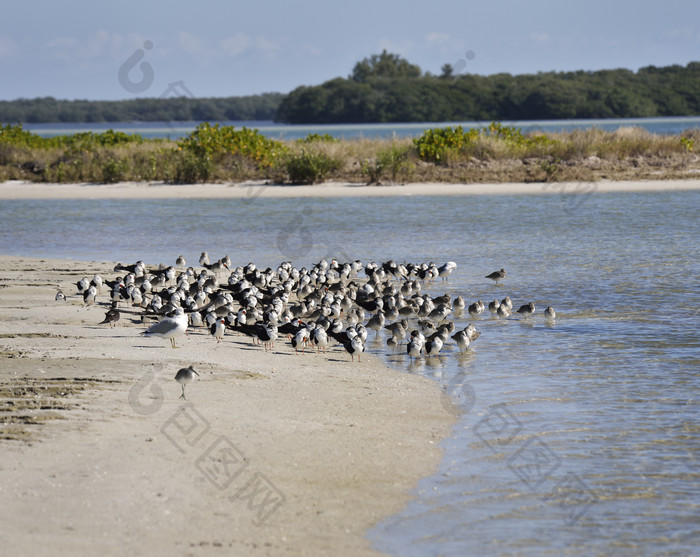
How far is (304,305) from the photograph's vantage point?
52.1ft

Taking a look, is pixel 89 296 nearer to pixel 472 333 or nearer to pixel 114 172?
pixel 472 333

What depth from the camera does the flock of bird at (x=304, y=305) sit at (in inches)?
519

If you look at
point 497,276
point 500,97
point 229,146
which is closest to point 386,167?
point 229,146

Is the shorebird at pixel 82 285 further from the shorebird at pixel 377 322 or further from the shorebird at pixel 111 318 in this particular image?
the shorebird at pixel 377 322

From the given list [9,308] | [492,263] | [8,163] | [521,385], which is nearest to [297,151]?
[8,163]

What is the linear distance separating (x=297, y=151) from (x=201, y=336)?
2755cm

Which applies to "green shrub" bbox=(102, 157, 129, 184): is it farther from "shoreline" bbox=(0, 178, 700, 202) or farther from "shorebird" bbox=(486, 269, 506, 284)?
"shorebird" bbox=(486, 269, 506, 284)

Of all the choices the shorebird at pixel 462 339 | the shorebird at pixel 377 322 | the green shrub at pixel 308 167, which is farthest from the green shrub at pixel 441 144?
the shorebird at pixel 462 339

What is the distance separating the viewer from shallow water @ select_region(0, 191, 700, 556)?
723 centimetres

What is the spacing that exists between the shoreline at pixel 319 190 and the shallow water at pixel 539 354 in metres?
4.13

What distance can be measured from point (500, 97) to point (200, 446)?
107m

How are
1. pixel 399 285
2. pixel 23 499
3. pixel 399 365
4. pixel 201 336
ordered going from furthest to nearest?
pixel 399 285 < pixel 201 336 < pixel 399 365 < pixel 23 499

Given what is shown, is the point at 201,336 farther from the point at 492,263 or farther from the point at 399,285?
the point at 492,263

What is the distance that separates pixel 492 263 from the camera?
70.6 feet
